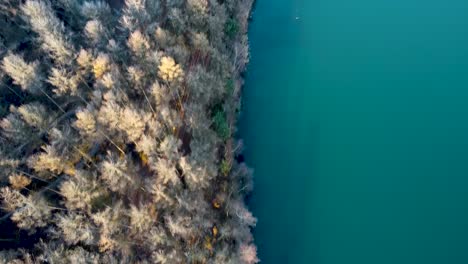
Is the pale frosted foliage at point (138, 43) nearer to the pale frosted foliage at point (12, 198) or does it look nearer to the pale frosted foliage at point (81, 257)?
the pale frosted foliage at point (12, 198)

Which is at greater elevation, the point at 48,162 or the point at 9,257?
the point at 48,162

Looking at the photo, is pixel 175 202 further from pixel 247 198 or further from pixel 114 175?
pixel 247 198

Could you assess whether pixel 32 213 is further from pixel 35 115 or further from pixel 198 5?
pixel 198 5

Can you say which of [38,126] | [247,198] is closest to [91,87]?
[38,126]

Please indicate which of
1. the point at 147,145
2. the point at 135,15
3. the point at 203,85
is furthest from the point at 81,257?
the point at 135,15

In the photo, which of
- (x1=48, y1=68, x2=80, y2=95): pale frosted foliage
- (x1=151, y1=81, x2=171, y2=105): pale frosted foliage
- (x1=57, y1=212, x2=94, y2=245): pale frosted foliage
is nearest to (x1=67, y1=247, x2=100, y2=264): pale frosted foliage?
(x1=57, y1=212, x2=94, y2=245): pale frosted foliage

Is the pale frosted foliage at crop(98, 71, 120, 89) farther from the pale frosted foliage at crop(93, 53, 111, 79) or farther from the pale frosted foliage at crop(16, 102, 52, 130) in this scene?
the pale frosted foliage at crop(16, 102, 52, 130)
